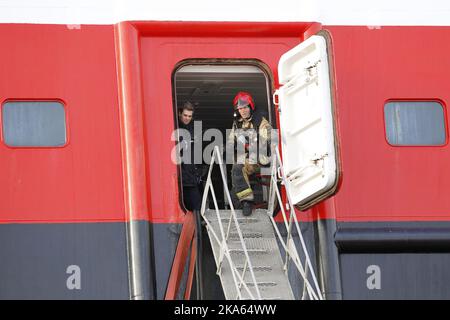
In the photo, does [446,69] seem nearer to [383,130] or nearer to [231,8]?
→ [383,130]

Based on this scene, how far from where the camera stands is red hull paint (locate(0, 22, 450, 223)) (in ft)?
35.4

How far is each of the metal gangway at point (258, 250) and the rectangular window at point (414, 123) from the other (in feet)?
3.54

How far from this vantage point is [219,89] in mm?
12898

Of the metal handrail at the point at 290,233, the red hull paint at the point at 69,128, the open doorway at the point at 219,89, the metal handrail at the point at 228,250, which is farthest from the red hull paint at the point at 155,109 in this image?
the metal handrail at the point at 228,250

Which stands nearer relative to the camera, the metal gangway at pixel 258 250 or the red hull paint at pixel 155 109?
the metal gangway at pixel 258 250

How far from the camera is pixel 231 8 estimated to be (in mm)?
11328

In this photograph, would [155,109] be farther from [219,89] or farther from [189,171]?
[219,89]

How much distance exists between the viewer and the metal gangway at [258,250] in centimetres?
1049

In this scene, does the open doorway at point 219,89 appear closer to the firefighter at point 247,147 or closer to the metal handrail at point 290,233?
the firefighter at point 247,147

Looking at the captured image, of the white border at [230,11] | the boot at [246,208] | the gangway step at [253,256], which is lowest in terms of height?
the gangway step at [253,256]

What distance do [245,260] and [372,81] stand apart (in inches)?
77.0
